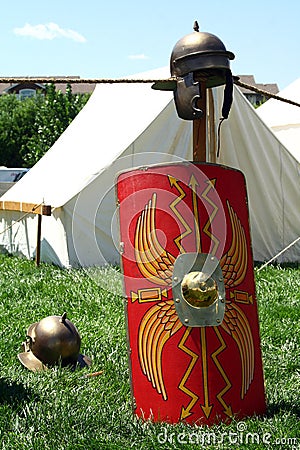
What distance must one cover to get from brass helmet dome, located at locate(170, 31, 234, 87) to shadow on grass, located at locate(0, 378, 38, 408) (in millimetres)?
1614

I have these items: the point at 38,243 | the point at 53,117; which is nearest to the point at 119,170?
the point at 38,243

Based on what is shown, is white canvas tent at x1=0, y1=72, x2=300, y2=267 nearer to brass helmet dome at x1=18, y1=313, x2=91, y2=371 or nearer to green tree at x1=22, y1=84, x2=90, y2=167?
brass helmet dome at x1=18, y1=313, x2=91, y2=371

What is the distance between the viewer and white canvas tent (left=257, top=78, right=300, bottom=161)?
398 inches

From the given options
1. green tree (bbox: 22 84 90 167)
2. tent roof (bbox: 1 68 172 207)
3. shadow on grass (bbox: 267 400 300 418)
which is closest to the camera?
shadow on grass (bbox: 267 400 300 418)

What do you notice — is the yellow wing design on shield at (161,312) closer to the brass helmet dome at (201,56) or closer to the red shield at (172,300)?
the red shield at (172,300)

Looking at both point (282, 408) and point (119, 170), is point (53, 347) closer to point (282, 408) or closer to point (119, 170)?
point (282, 408)

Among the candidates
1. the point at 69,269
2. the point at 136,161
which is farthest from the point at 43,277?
the point at 136,161

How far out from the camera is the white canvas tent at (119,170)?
24.4 feet

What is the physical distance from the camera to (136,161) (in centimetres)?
799

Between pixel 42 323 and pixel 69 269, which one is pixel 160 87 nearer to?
pixel 42 323

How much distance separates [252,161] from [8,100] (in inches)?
1128

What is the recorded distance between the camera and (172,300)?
3.08 metres

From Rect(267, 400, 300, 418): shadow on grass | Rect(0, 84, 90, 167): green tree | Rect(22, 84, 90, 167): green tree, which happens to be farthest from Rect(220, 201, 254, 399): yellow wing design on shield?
Rect(0, 84, 90, 167): green tree

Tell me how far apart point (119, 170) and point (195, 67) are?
15.0ft
